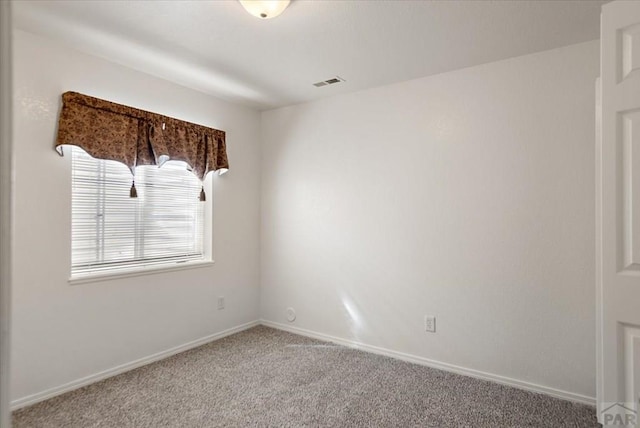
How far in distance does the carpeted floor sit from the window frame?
0.78 metres

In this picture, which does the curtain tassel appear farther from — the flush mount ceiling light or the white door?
the white door

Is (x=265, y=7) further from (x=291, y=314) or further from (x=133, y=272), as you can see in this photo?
(x=291, y=314)

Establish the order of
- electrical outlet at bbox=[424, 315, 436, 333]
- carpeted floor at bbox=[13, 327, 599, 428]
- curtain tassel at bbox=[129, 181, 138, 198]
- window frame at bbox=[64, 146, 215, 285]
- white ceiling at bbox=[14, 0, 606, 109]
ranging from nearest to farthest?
1. white ceiling at bbox=[14, 0, 606, 109]
2. carpeted floor at bbox=[13, 327, 599, 428]
3. window frame at bbox=[64, 146, 215, 285]
4. curtain tassel at bbox=[129, 181, 138, 198]
5. electrical outlet at bbox=[424, 315, 436, 333]

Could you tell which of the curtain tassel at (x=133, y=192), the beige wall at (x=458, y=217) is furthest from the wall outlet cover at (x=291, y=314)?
the curtain tassel at (x=133, y=192)

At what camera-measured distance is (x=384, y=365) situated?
293 centimetres

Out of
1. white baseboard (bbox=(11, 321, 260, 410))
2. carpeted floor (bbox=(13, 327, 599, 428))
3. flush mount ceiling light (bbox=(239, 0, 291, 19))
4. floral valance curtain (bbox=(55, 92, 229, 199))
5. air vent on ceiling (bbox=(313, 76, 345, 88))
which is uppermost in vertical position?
air vent on ceiling (bbox=(313, 76, 345, 88))

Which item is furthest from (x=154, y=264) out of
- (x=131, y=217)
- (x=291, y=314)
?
(x=291, y=314)

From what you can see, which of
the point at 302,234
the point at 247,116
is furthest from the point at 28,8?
the point at 302,234

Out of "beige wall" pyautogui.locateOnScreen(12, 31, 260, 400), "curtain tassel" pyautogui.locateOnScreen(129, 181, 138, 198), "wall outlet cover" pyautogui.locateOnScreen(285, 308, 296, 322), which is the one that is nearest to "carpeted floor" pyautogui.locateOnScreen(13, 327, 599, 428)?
"beige wall" pyautogui.locateOnScreen(12, 31, 260, 400)

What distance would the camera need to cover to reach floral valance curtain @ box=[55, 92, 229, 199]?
8.08 ft

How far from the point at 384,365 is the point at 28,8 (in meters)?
3.52

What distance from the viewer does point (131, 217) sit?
292 cm

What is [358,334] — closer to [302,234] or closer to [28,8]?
[302,234]

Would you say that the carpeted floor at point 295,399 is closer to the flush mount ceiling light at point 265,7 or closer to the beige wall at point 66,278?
the beige wall at point 66,278
